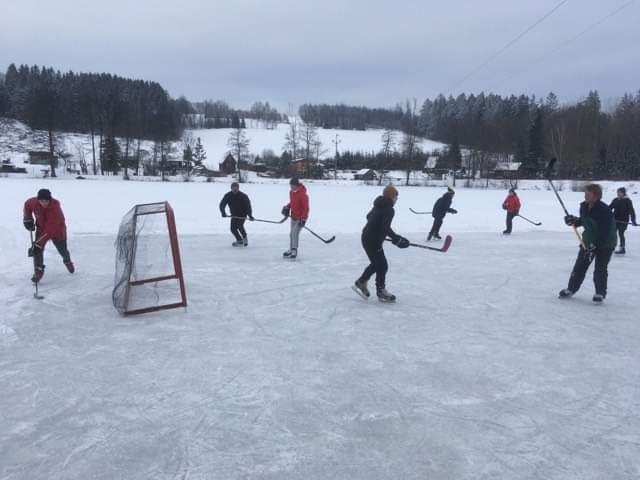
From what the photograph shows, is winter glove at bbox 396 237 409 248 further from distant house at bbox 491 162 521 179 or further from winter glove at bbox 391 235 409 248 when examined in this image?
distant house at bbox 491 162 521 179

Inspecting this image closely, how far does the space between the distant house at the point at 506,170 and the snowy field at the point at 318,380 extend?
142 feet

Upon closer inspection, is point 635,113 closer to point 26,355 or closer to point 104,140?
point 104,140

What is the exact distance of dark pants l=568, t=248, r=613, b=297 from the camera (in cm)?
543

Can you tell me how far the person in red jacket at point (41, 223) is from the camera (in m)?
5.77

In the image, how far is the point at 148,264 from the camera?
5.73m

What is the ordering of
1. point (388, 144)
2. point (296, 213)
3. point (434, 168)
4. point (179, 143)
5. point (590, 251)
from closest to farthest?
1. point (590, 251)
2. point (296, 213)
3. point (434, 168)
4. point (388, 144)
5. point (179, 143)

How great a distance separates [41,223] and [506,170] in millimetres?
49611

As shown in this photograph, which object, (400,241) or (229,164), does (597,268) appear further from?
(229,164)

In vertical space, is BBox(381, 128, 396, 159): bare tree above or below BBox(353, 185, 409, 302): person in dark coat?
above

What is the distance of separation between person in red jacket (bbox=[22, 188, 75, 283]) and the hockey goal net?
0.98 metres

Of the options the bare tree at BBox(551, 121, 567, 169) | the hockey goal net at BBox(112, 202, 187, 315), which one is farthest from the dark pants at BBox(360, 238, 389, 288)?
the bare tree at BBox(551, 121, 567, 169)

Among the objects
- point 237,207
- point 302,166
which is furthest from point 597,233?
point 302,166

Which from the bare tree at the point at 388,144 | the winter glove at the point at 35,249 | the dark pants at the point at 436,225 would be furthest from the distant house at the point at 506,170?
the winter glove at the point at 35,249

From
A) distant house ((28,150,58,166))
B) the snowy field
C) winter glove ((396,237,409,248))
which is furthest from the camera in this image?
distant house ((28,150,58,166))
